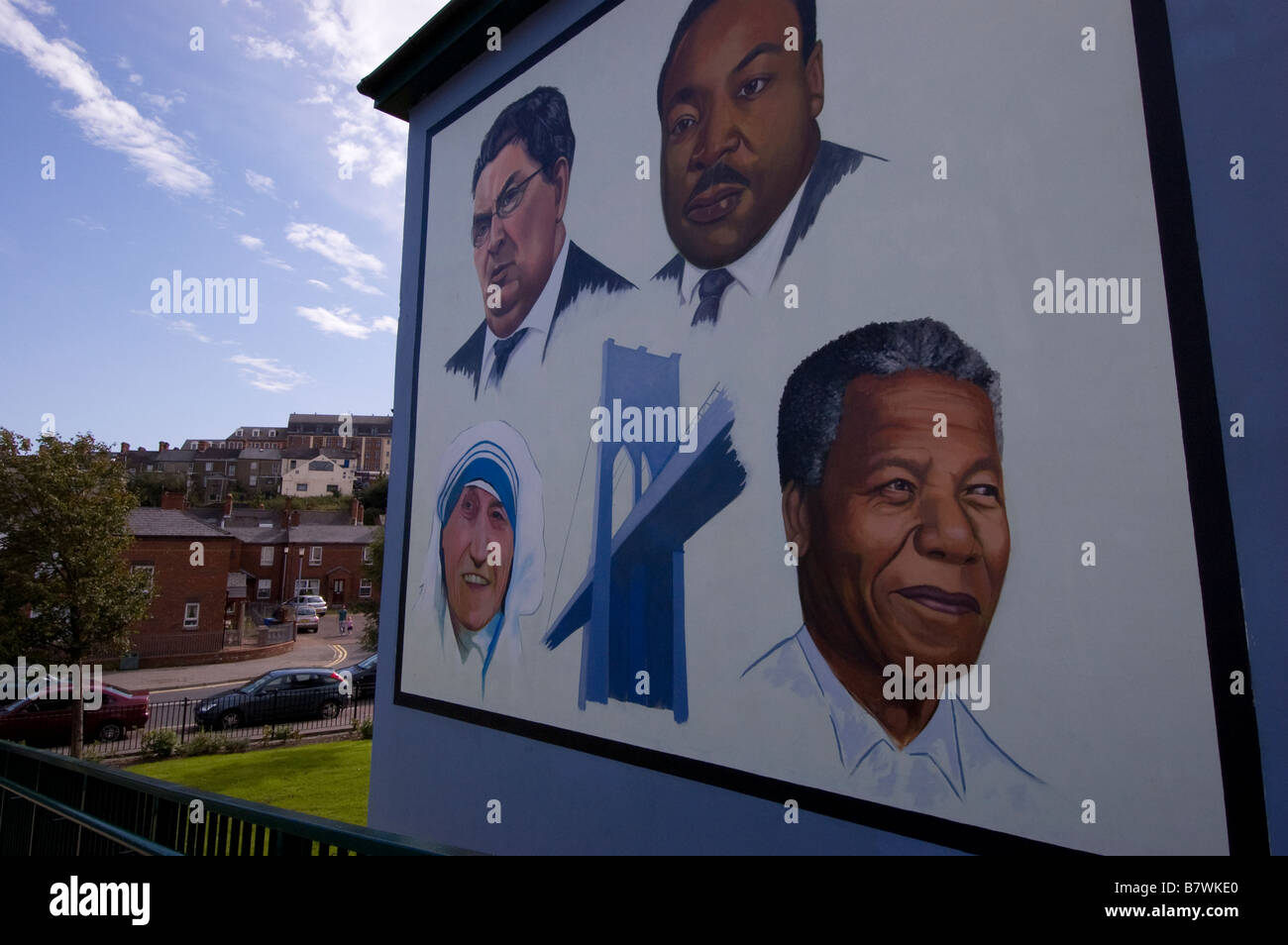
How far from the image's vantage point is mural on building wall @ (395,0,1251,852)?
3467 millimetres

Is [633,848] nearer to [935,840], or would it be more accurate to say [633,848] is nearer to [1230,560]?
[935,840]

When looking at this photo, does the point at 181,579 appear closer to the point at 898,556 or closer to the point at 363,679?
the point at 363,679

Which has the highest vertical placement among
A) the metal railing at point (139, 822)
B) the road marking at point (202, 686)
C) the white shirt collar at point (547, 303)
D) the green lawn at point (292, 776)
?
the white shirt collar at point (547, 303)

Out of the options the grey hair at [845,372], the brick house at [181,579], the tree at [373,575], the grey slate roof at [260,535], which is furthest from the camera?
the grey slate roof at [260,535]

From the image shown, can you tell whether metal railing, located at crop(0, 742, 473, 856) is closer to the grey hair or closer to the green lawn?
the grey hair

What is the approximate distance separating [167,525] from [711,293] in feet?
108

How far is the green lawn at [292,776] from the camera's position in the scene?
38.0 feet

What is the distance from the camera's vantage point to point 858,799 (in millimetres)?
4086

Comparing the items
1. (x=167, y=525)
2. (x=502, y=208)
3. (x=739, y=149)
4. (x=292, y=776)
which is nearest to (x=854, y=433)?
(x=739, y=149)

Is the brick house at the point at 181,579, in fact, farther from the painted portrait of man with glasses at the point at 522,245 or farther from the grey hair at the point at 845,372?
the grey hair at the point at 845,372

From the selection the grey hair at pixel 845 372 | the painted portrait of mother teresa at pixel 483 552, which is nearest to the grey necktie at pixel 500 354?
the painted portrait of mother teresa at pixel 483 552

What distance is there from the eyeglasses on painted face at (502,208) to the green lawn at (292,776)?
8.08m

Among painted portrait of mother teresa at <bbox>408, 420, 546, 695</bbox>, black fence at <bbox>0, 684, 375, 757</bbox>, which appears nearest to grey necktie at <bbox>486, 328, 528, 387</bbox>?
painted portrait of mother teresa at <bbox>408, 420, 546, 695</bbox>

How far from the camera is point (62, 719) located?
670 inches
